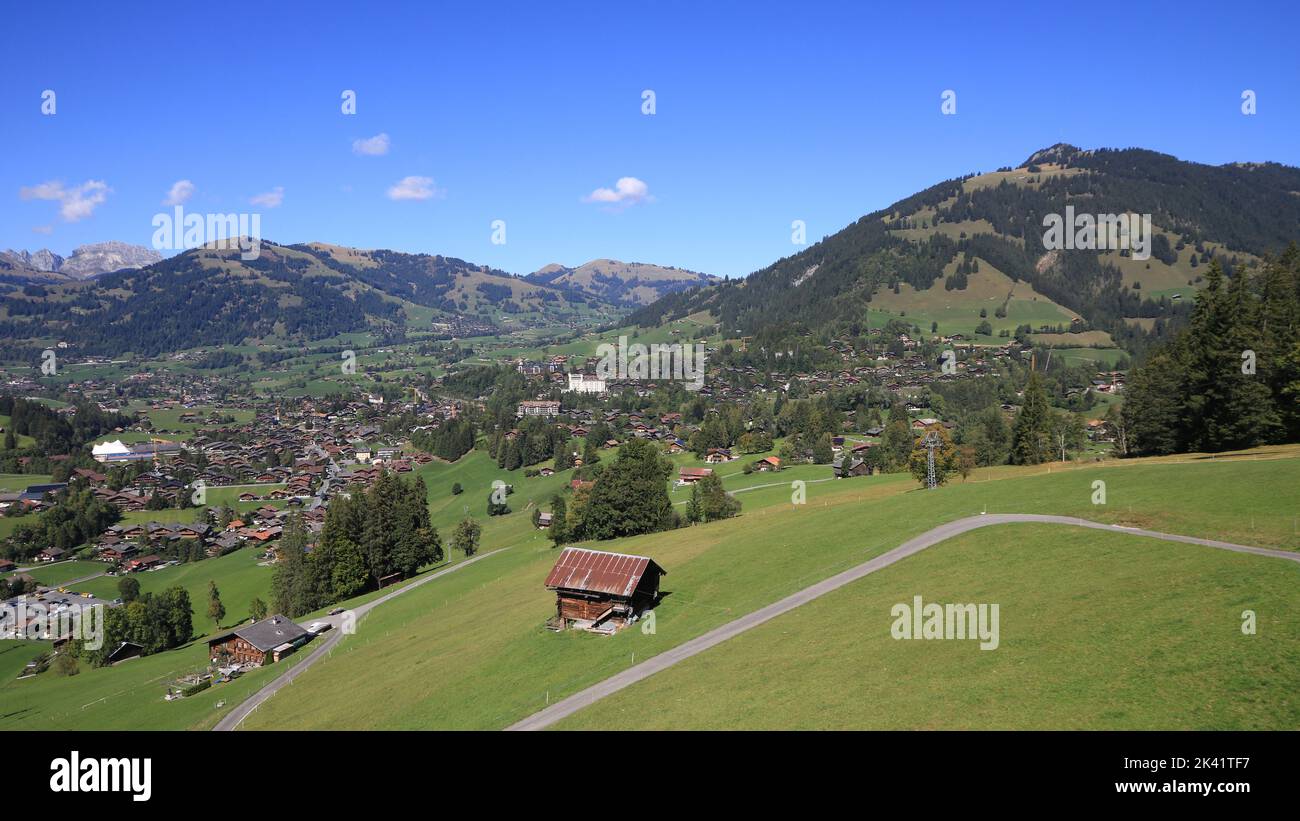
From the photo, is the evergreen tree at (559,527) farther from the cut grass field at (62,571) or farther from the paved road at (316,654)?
the cut grass field at (62,571)

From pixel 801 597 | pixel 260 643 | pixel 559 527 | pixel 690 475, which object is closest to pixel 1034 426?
pixel 801 597

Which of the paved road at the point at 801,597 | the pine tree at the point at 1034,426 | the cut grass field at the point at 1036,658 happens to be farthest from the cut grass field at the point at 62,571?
the pine tree at the point at 1034,426

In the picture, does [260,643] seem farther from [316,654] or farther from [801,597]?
[801,597]

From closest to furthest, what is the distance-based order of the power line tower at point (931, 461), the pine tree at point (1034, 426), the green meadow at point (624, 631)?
the green meadow at point (624, 631) < the power line tower at point (931, 461) < the pine tree at point (1034, 426)

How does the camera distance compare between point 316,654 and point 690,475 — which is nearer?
point 316,654

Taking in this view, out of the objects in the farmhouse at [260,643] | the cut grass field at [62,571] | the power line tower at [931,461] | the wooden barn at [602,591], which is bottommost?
the cut grass field at [62,571]
